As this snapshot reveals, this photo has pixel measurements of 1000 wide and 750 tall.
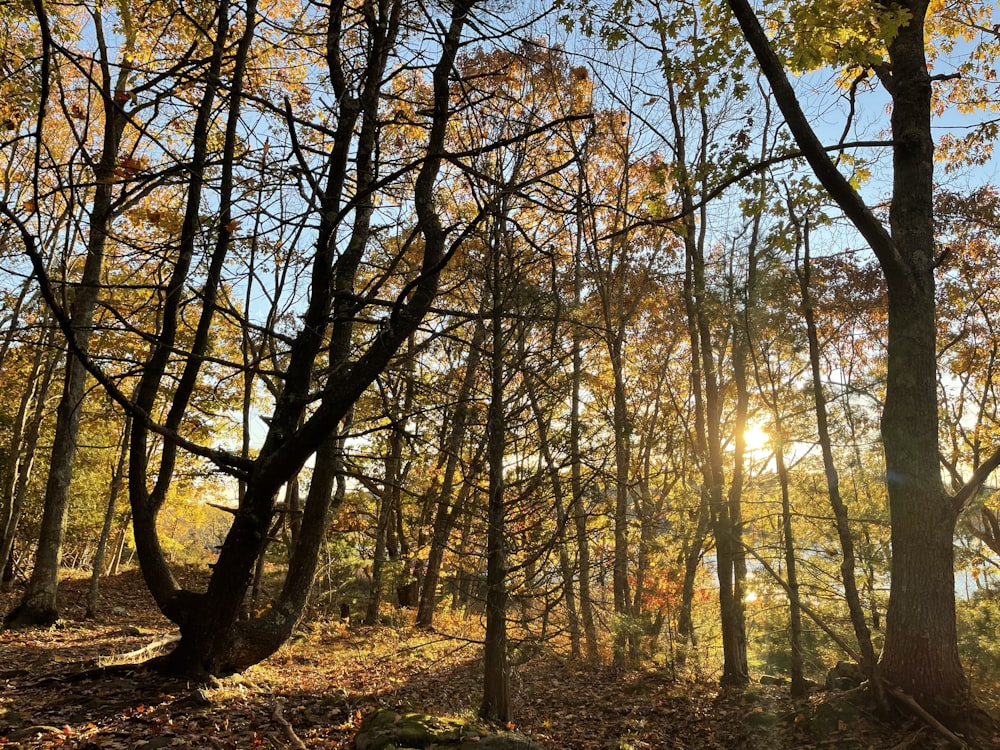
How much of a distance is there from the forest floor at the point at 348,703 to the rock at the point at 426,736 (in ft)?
1.16

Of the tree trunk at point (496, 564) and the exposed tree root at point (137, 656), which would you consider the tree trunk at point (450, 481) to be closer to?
the tree trunk at point (496, 564)

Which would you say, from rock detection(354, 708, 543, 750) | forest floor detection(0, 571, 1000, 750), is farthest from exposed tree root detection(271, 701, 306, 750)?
rock detection(354, 708, 543, 750)

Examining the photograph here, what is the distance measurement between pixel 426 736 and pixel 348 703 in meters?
2.07

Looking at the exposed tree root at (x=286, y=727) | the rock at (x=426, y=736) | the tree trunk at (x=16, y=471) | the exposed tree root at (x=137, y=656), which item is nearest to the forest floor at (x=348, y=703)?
the exposed tree root at (x=286, y=727)

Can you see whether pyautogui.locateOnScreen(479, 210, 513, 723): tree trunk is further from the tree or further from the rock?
the tree

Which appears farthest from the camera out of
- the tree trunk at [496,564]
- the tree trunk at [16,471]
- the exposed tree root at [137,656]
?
the tree trunk at [16,471]

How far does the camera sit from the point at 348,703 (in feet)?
19.6

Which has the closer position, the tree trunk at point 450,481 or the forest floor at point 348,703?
the forest floor at point 348,703

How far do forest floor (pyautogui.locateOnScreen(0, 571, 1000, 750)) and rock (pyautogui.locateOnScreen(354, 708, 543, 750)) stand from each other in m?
0.35

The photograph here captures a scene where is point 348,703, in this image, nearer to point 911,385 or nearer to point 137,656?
point 137,656

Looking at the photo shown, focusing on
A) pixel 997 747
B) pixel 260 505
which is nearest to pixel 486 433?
pixel 260 505

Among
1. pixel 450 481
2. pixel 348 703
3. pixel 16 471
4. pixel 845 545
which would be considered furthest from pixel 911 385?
pixel 16 471

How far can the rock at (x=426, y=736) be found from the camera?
4.23m

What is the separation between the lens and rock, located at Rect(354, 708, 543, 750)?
4234 millimetres
